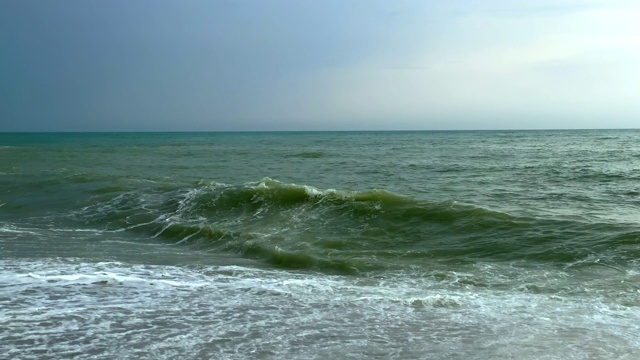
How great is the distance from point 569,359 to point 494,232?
19.4 ft

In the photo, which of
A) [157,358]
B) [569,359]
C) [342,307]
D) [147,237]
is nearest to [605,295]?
[569,359]

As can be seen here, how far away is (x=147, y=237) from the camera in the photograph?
11633mm

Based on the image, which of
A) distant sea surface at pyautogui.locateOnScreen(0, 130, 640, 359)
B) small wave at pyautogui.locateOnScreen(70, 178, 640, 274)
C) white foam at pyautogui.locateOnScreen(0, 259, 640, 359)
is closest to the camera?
white foam at pyautogui.locateOnScreen(0, 259, 640, 359)

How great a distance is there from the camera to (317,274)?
8336 mm

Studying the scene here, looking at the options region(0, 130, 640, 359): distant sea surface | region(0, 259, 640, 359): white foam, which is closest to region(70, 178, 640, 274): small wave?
region(0, 130, 640, 359): distant sea surface

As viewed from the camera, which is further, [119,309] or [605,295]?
[605,295]

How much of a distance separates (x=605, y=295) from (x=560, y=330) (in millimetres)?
1672

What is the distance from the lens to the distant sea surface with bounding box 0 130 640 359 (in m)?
5.34

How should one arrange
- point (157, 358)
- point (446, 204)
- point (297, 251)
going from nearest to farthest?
point (157, 358) → point (297, 251) → point (446, 204)

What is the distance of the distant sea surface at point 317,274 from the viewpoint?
5.34m

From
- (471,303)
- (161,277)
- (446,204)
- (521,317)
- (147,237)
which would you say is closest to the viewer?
(521,317)

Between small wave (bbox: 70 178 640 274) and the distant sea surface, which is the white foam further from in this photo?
small wave (bbox: 70 178 640 274)

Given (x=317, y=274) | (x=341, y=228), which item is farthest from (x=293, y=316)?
(x=341, y=228)

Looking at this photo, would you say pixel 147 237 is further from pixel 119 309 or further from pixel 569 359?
pixel 569 359
